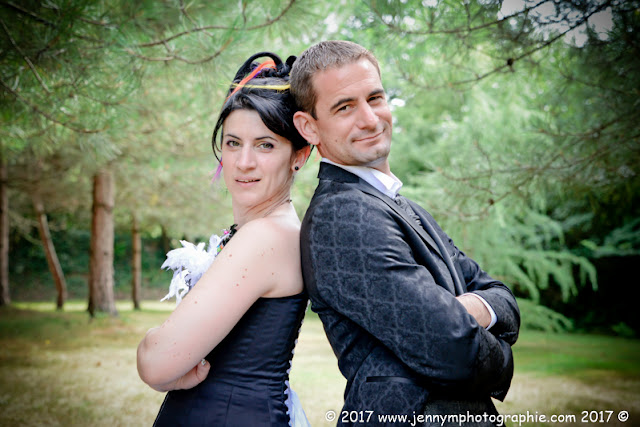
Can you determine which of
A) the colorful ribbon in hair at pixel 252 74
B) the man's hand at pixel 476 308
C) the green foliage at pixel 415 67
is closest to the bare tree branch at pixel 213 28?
the green foliage at pixel 415 67

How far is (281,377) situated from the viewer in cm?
182

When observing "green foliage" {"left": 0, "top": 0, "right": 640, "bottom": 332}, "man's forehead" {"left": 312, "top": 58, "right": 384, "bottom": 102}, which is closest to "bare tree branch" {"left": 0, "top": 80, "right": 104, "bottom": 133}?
"green foliage" {"left": 0, "top": 0, "right": 640, "bottom": 332}

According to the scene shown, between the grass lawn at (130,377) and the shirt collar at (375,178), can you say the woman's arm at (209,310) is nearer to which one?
the shirt collar at (375,178)

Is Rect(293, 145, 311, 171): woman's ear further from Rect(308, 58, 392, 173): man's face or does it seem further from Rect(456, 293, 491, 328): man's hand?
Rect(456, 293, 491, 328): man's hand

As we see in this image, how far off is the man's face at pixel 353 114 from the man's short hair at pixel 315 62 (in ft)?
0.07

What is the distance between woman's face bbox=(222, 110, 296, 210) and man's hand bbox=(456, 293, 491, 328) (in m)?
0.82

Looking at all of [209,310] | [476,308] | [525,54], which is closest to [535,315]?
[525,54]

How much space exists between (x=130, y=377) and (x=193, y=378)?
6.01 meters

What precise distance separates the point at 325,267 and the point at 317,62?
2.50 feet

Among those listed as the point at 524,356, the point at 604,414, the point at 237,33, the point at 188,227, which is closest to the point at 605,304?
the point at 524,356

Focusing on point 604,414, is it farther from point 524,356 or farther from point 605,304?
point 605,304

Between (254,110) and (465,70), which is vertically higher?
(465,70)

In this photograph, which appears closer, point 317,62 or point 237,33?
point 317,62

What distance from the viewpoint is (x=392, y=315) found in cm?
145
